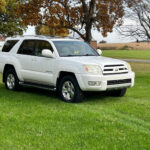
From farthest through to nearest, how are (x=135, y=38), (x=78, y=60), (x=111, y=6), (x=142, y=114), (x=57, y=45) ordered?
(x=111, y=6) < (x=135, y=38) < (x=57, y=45) < (x=78, y=60) < (x=142, y=114)

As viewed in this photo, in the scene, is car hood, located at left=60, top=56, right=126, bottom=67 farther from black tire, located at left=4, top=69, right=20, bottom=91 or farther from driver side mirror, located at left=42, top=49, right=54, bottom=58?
black tire, located at left=4, top=69, right=20, bottom=91

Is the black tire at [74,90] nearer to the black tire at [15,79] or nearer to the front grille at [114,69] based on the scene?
the front grille at [114,69]

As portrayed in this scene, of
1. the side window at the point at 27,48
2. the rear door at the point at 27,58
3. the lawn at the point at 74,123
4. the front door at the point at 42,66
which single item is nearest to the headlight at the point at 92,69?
the lawn at the point at 74,123

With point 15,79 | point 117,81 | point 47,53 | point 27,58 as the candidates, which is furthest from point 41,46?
point 117,81

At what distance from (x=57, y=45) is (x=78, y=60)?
3.77ft

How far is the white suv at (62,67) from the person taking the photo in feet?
29.0

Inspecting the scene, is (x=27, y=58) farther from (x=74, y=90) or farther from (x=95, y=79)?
(x=95, y=79)

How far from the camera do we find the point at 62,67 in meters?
9.27

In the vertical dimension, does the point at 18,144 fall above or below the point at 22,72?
below

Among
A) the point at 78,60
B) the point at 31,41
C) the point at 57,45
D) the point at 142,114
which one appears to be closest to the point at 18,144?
the point at 142,114

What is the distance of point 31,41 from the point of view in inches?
421

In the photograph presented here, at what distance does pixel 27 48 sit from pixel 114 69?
3224 millimetres

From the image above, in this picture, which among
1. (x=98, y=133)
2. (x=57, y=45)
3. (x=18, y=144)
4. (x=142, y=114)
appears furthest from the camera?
(x=57, y=45)

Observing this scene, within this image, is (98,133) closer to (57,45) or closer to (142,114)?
(142,114)
